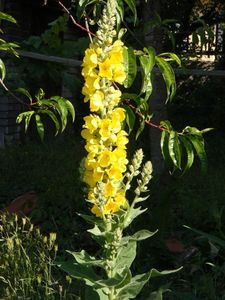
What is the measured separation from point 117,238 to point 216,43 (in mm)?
10870

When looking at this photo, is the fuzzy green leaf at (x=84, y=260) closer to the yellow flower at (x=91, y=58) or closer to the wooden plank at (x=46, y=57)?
the yellow flower at (x=91, y=58)

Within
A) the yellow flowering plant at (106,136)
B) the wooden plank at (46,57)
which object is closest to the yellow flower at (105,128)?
the yellow flowering plant at (106,136)

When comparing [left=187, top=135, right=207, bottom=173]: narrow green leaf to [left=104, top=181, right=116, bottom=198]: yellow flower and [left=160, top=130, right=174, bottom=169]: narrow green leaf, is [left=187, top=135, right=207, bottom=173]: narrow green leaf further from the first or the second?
[left=104, top=181, right=116, bottom=198]: yellow flower

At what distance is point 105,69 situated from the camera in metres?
1.97

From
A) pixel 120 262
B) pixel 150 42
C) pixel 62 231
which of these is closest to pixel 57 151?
pixel 150 42

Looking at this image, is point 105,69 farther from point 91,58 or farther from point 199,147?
point 199,147

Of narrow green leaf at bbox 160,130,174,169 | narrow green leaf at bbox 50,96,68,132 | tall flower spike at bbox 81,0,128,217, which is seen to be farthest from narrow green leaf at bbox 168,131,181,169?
narrow green leaf at bbox 50,96,68,132

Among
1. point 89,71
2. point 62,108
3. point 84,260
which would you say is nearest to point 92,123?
point 89,71

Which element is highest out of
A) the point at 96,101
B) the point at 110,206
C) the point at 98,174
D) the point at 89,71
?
A: the point at 89,71

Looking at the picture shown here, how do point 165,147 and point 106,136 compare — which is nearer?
point 106,136

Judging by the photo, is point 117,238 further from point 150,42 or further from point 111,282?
point 150,42

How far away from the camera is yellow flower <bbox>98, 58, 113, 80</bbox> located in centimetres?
196

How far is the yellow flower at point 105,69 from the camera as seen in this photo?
196 cm

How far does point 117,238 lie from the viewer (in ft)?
6.75
